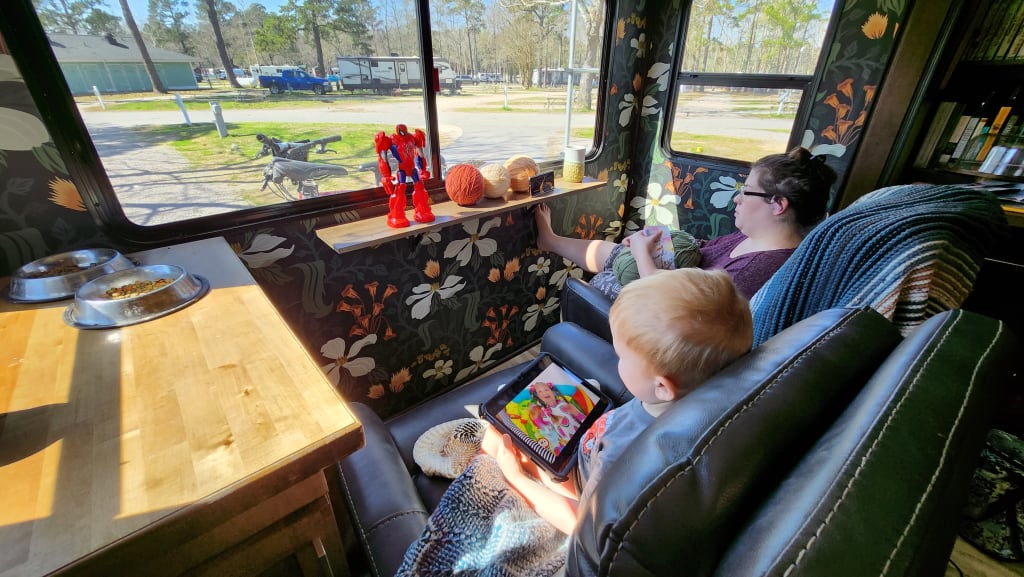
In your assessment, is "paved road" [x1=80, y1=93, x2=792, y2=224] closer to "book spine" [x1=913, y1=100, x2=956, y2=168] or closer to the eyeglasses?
"book spine" [x1=913, y1=100, x2=956, y2=168]

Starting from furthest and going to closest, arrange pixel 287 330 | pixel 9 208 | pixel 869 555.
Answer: pixel 9 208
pixel 287 330
pixel 869 555

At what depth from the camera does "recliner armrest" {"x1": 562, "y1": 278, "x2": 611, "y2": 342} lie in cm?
159

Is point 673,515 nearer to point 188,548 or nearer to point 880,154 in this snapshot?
point 188,548

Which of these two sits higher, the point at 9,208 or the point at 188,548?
the point at 9,208

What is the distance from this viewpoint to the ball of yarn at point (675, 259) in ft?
5.62

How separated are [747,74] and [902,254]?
161cm

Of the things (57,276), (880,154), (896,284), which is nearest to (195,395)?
(57,276)

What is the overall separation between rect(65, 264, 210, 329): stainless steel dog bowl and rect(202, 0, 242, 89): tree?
2.01 ft

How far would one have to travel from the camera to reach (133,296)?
32.7 inches

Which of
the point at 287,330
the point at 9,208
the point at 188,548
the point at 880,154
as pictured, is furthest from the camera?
the point at 880,154

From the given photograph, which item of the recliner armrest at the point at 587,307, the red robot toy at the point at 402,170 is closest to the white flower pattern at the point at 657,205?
the recliner armrest at the point at 587,307

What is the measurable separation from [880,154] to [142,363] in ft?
8.74

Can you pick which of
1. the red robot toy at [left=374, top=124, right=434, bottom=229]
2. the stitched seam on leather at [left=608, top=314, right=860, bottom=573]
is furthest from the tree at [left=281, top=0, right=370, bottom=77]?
the stitched seam on leather at [left=608, top=314, right=860, bottom=573]

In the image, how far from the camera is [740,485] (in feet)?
1.38
